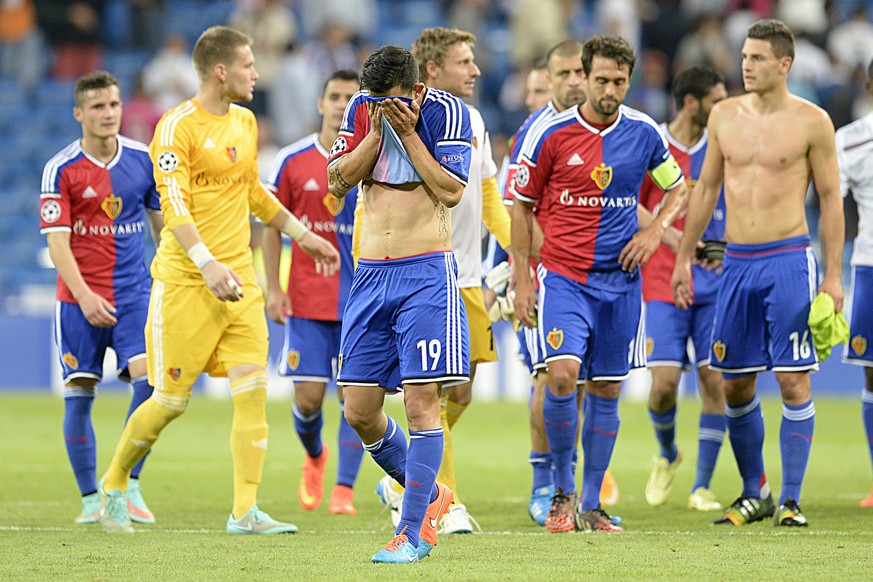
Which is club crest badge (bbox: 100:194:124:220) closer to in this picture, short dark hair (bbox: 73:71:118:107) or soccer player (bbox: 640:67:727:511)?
short dark hair (bbox: 73:71:118:107)

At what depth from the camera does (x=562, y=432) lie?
8188 millimetres

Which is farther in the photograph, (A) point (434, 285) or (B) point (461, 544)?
(B) point (461, 544)

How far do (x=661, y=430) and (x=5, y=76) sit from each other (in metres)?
15.3

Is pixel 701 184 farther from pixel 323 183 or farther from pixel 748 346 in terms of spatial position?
pixel 323 183

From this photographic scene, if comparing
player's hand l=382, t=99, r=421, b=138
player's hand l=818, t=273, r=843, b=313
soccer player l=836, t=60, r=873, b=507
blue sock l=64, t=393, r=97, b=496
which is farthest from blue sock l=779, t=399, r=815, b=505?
blue sock l=64, t=393, r=97, b=496

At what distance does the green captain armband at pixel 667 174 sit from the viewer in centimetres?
834

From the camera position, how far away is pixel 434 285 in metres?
6.71

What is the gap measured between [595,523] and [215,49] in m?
3.41

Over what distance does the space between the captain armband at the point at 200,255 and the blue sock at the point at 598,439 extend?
7.58 ft

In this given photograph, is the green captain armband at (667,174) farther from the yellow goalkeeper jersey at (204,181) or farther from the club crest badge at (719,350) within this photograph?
the yellow goalkeeper jersey at (204,181)

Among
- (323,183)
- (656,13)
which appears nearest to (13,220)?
(656,13)

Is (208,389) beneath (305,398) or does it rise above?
beneath

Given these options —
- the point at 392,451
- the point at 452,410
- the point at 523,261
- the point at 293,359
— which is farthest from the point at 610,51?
the point at 293,359

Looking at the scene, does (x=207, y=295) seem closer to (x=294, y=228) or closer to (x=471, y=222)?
(x=294, y=228)
